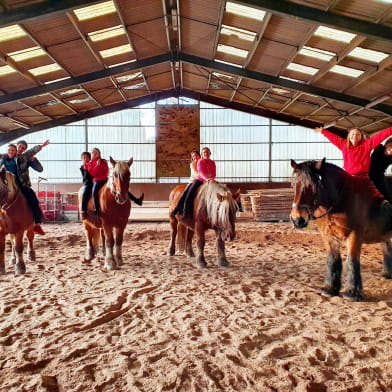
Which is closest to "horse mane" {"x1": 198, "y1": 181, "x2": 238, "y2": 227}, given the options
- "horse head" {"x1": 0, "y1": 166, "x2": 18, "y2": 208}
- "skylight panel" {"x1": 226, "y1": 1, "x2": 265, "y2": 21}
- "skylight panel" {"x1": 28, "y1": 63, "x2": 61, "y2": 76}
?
"horse head" {"x1": 0, "y1": 166, "x2": 18, "y2": 208}

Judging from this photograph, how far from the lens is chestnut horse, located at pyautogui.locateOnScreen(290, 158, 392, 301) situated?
3551mm

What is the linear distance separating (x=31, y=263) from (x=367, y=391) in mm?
5674

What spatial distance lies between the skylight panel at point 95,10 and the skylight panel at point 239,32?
348 centimetres

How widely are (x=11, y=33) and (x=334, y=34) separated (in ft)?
29.4

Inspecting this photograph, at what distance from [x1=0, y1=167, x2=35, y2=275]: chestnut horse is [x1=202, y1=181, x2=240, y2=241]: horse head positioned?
2.99m

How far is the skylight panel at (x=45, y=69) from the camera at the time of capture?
11094 millimetres

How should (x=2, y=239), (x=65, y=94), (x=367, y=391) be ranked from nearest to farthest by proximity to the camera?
(x=367, y=391)
(x=2, y=239)
(x=65, y=94)

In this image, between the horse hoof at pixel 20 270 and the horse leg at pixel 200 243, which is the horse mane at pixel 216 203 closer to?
the horse leg at pixel 200 243

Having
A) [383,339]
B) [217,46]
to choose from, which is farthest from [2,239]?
[217,46]

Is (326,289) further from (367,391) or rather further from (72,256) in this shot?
(72,256)

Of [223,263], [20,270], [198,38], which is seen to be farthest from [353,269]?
[198,38]

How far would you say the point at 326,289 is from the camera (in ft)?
13.2

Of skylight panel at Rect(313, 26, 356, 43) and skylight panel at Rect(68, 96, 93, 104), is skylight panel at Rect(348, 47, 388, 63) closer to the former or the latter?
skylight panel at Rect(313, 26, 356, 43)

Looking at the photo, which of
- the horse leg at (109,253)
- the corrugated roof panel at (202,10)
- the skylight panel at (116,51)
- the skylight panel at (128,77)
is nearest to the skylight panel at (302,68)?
the corrugated roof panel at (202,10)
